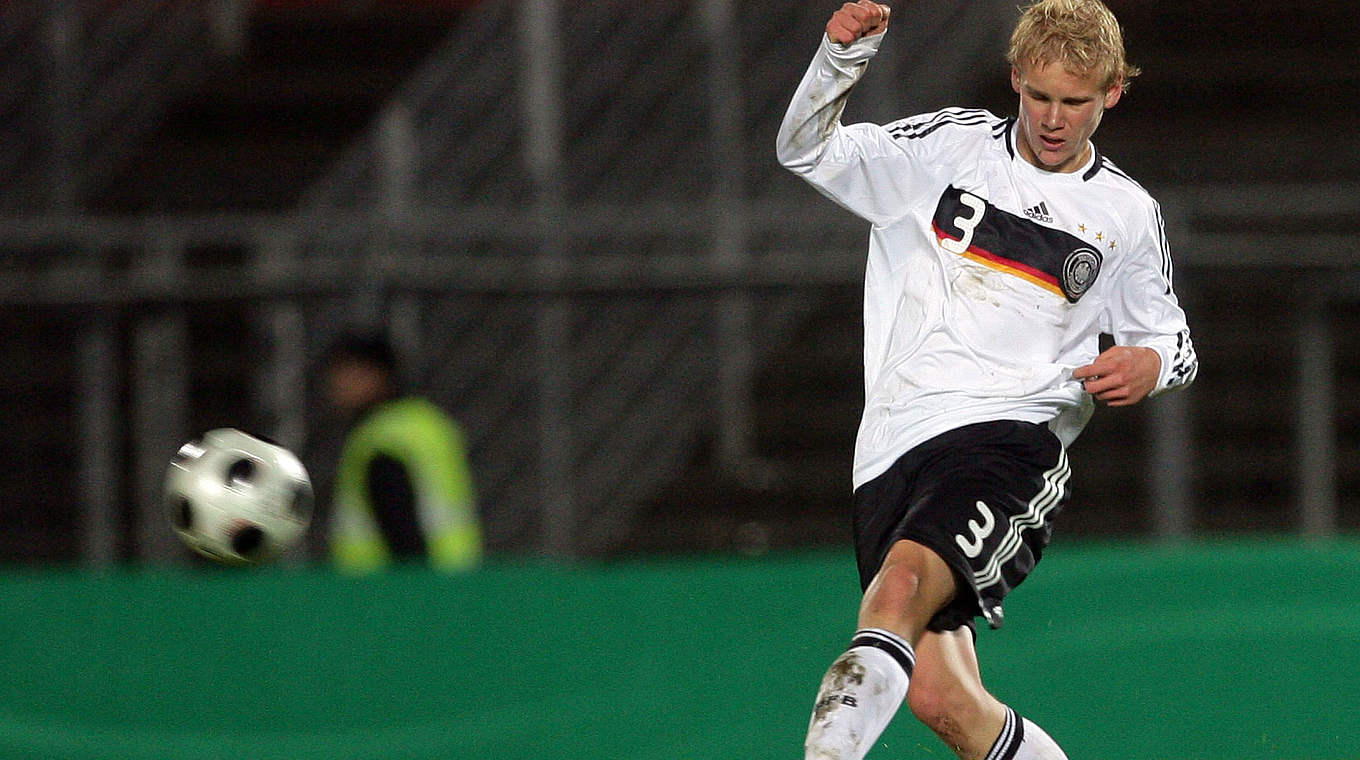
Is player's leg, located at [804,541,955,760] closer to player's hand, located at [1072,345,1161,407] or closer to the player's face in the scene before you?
player's hand, located at [1072,345,1161,407]

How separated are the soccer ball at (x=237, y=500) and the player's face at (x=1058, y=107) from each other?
2104 mm

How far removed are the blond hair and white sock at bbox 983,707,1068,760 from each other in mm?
1418

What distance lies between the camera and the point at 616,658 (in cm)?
578

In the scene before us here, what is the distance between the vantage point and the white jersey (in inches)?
167

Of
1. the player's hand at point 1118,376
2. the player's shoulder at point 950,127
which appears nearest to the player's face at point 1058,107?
the player's shoulder at point 950,127

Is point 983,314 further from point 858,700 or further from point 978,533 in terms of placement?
point 858,700

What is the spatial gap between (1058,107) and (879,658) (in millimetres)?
1242

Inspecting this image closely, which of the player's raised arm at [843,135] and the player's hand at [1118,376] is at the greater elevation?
the player's raised arm at [843,135]

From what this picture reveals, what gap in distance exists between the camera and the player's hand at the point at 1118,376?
13.3 ft

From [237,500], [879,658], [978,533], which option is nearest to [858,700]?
[879,658]

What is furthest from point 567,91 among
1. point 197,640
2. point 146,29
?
point 197,640

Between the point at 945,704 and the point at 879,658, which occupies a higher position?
the point at 879,658

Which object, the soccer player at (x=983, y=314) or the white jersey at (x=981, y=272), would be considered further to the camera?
the white jersey at (x=981, y=272)

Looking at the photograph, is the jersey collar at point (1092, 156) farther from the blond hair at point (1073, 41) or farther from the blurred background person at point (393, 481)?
the blurred background person at point (393, 481)
